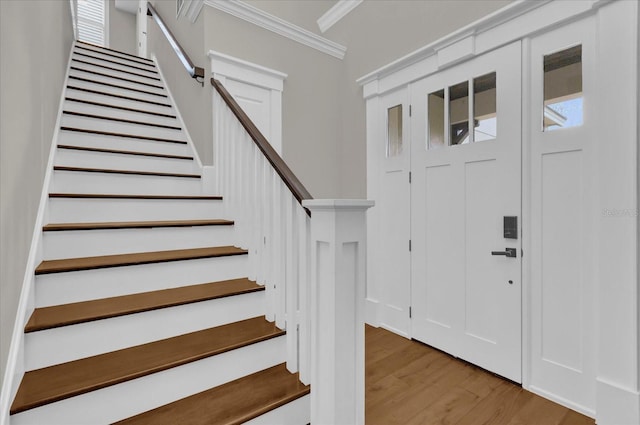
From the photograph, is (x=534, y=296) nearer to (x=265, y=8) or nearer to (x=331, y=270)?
(x=331, y=270)

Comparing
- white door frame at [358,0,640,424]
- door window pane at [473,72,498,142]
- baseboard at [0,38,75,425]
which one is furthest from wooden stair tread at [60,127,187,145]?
white door frame at [358,0,640,424]

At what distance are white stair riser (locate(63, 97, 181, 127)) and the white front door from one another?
2429mm

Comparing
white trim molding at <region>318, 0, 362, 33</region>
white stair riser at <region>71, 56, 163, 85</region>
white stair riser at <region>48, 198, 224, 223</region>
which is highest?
white trim molding at <region>318, 0, 362, 33</region>

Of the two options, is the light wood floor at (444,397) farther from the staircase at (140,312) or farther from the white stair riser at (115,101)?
the white stair riser at (115,101)

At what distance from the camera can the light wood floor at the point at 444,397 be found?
176 centimetres

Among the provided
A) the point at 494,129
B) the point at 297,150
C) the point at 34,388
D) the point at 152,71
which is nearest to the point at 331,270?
the point at 34,388

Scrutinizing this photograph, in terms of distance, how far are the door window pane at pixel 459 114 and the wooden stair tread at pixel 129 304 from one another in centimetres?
190

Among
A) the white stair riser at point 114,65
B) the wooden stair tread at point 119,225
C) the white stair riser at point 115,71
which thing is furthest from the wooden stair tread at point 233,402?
the white stair riser at point 114,65

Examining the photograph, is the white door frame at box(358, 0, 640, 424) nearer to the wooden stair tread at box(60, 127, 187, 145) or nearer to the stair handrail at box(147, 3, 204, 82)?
the stair handrail at box(147, 3, 204, 82)

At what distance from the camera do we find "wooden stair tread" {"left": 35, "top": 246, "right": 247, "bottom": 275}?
1.46 m

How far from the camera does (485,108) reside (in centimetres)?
231

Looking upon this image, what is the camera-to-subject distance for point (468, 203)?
2.39m

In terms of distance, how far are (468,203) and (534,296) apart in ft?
2.49

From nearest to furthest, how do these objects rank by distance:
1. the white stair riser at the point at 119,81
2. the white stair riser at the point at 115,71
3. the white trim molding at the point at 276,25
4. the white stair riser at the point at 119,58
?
the white trim molding at the point at 276,25, the white stair riser at the point at 119,81, the white stair riser at the point at 115,71, the white stair riser at the point at 119,58
